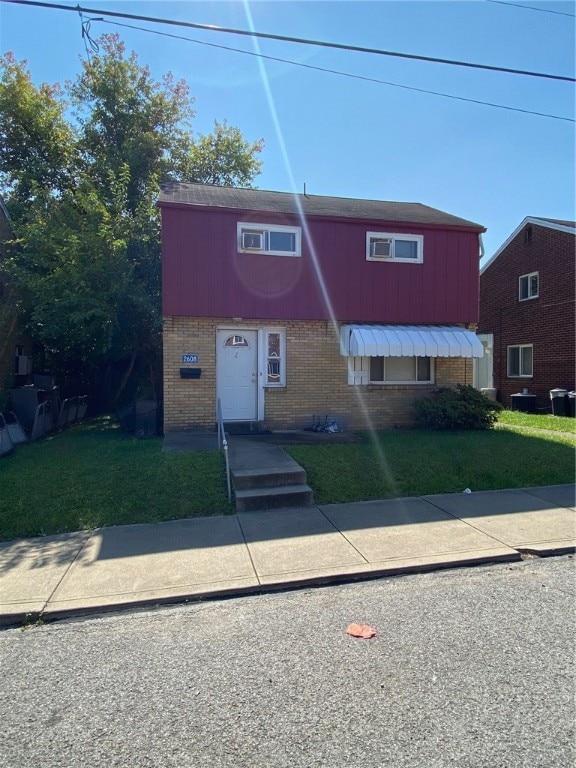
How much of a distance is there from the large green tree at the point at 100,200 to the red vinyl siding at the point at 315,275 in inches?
80.8

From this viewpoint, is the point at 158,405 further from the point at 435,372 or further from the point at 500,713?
the point at 500,713

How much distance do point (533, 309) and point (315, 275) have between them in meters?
10.7

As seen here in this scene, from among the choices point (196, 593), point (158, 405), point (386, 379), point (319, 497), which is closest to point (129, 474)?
point (319, 497)

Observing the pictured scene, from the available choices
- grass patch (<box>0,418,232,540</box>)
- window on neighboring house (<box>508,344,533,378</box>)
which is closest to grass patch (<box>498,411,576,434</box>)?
window on neighboring house (<box>508,344,533,378</box>)

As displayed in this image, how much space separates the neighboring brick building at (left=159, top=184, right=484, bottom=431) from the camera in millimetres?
10367

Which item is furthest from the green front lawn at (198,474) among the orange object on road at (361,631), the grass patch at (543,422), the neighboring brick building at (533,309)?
the neighboring brick building at (533,309)

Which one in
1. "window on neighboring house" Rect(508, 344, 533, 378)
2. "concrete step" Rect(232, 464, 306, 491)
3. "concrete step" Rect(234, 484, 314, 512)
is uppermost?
"window on neighboring house" Rect(508, 344, 533, 378)

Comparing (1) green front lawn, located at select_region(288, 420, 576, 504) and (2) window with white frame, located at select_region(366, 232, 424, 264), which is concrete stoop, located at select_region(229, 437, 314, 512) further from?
(2) window with white frame, located at select_region(366, 232, 424, 264)

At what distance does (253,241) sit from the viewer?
10.8 m

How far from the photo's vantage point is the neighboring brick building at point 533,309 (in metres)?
15.9

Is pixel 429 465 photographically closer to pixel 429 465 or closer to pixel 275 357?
pixel 429 465

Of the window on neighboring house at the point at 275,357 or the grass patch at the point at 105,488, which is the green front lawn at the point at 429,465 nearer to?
the grass patch at the point at 105,488

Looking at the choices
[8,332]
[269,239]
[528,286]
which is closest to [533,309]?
[528,286]

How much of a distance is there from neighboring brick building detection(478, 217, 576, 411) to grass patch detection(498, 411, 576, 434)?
7.95ft
